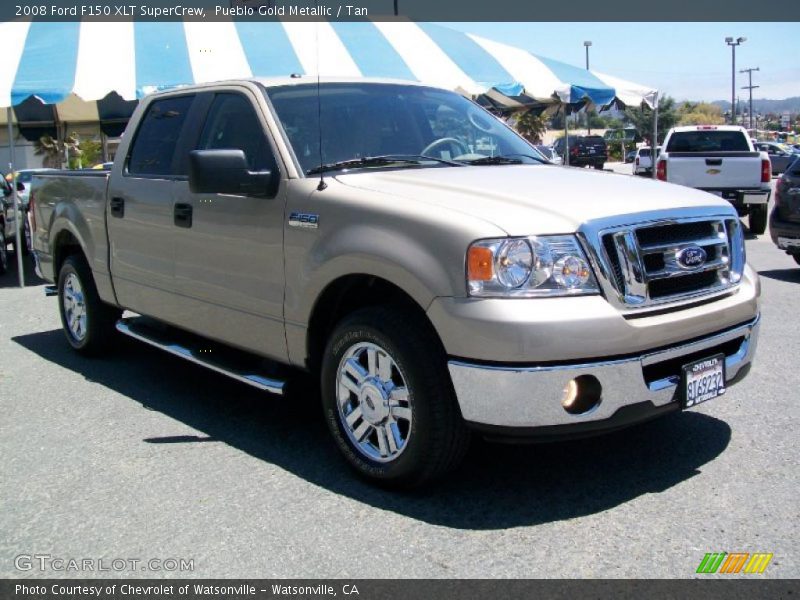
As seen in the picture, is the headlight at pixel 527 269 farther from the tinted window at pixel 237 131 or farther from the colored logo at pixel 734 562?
the tinted window at pixel 237 131

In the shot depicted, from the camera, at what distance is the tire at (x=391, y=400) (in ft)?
11.8

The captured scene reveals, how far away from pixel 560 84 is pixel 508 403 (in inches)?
401

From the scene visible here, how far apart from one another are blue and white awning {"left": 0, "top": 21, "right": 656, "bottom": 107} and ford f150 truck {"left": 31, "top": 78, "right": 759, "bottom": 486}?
568 cm

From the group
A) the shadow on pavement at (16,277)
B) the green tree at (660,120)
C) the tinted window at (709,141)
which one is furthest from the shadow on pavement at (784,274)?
the green tree at (660,120)

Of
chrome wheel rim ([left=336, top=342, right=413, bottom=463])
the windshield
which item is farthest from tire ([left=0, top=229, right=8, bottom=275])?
chrome wheel rim ([left=336, top=342, right=413, bottom=463])

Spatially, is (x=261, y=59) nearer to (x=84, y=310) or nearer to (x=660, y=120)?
(x=84, y=310)

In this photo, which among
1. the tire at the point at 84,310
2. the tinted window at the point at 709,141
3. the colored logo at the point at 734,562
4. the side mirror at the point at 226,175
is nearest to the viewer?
the colored logo at the point at 734,562

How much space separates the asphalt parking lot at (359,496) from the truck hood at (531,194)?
1241 mm

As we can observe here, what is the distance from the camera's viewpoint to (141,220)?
5.42 metres

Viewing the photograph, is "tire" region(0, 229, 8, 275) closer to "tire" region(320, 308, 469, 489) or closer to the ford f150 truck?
the ford f150 truck

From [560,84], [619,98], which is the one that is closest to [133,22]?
[560,84]

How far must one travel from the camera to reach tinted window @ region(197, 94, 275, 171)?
4.57m

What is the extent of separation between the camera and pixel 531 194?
3.80 meters
